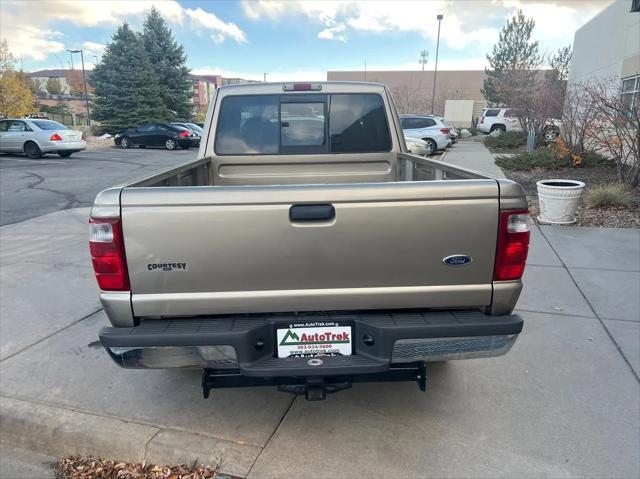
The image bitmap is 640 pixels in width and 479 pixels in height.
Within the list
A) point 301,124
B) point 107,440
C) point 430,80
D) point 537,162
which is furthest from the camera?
point 430,80

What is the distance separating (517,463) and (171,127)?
25088mm

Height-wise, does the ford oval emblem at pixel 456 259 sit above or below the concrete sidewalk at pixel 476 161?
above

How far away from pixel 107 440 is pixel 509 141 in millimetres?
21956

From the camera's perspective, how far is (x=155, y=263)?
236cm

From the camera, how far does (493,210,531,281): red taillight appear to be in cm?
242

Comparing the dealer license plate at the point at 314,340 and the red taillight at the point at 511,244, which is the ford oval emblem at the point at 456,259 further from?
the dealer license plate at the point at 314,340

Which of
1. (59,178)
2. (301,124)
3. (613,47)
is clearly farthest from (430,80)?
(301,124)

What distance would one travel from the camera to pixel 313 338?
98.7 inches

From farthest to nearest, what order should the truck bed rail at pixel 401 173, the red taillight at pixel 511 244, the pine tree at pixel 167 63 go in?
the pine tree at pixel 167 63, the truck bed rail at pixel 401 173, the red taillight at pixel 511 244

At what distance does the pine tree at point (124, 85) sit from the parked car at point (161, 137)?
6.32 metres

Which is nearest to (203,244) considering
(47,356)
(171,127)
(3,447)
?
(3,447)

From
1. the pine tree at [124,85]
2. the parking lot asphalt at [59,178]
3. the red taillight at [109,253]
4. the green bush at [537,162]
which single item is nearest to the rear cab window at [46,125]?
the parking lot asphalt at [59,178]

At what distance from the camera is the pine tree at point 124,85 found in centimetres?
3156

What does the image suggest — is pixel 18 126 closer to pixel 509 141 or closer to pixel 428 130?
pixel 428 130
